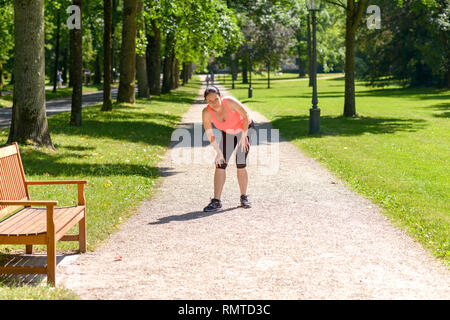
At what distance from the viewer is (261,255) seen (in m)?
6.14

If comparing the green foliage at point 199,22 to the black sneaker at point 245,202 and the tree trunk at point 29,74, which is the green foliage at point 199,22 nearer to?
the tree trunk at point 29,74

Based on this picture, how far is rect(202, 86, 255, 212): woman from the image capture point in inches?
316

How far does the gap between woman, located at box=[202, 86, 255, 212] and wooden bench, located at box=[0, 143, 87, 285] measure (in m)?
2.26

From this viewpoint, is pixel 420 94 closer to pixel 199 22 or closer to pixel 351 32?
pixel 351 32

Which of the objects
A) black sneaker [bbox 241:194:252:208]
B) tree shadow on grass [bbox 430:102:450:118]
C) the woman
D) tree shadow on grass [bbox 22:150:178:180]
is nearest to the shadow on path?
the woman

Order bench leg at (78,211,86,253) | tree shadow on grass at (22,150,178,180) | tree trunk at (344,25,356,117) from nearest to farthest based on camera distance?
1. bench leg at (78,211,86,253)
2. tree shadow on grass at (22,150,178,180)
3. tree trunk at (344,25,356,117)

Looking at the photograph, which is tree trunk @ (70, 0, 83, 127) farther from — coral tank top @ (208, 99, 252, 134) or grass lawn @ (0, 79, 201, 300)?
coral tank top @ (208, 99, 252, 134)

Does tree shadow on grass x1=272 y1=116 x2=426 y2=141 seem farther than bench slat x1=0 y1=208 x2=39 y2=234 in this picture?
Yes

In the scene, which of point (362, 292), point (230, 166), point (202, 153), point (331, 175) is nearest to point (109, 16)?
point (202, 153)

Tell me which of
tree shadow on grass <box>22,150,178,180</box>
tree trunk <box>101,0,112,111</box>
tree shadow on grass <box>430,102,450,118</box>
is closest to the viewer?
tree shadow on grass <box>22,150,178,180</box>

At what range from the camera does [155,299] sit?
15.7 ft

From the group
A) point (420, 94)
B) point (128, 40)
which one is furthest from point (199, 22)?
point (420, 94)

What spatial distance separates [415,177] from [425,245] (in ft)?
16.6

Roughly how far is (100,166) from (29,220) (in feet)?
20.5
